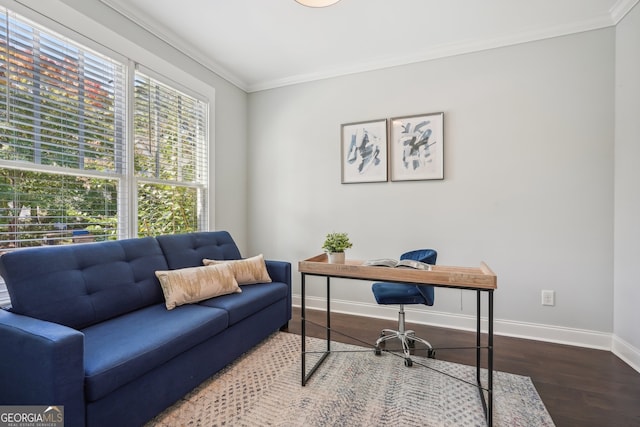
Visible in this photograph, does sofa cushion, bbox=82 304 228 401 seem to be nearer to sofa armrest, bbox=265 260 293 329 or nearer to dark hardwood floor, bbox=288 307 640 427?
sofa armrest, bbox=265 260 293 329

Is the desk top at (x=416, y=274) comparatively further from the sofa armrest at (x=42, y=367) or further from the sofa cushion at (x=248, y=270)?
the sofa armrest at (x=42, y=367)

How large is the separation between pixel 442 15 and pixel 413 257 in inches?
80.6

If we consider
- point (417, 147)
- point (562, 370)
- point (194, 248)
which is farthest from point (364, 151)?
point (562, 370)

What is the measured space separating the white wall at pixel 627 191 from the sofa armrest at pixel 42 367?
3423 mm

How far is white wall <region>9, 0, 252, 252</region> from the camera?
200 centimetres

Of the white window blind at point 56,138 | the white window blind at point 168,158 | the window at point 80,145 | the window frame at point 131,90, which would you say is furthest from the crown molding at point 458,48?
the white window blind at point 56,138

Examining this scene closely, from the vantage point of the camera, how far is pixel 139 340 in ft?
5.07

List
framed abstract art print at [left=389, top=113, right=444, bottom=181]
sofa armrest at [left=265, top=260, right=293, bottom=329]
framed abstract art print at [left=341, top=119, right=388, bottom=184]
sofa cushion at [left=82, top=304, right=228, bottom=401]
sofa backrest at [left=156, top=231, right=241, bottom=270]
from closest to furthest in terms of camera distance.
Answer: sofa cushion at [left=82, top=304, right=228, bottom=401]
sofa backrest at [left=156, top=231, right=241, bottom=270]
sofa armrest at [left=265, top=260, right=293, bottom=329]
framed abstract art print at [left=389, top=113, right=444, bottom=181]
framed abstract art print at [left=341, top=119, right=388, bottom=184]

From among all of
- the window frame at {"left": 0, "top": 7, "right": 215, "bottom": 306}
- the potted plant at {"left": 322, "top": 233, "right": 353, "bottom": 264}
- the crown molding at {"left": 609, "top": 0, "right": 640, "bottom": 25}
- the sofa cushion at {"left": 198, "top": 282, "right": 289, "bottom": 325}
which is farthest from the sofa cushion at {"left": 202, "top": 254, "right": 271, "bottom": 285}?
the crown molding at {"left": 609, "top": 0, "right": 640, "bottom": 25}

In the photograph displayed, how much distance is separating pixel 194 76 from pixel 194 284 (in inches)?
85.4

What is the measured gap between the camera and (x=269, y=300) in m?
2.49

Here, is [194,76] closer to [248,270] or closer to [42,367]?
[248,270]

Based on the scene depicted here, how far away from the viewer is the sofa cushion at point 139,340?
1311mm

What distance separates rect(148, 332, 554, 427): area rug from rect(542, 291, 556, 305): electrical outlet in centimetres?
93
